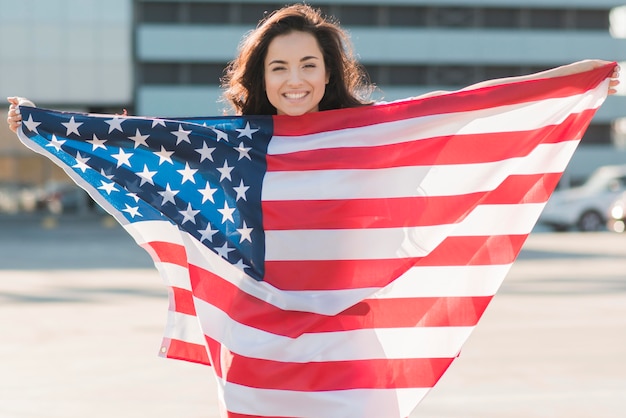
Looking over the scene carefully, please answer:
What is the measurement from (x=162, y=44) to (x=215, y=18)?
2.98 meters

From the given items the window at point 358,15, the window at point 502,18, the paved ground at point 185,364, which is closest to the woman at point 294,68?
the paved ground at point 185,364

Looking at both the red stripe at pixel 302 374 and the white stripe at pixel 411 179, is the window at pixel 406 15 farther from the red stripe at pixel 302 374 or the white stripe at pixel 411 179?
the red stripe at pixel 302 374

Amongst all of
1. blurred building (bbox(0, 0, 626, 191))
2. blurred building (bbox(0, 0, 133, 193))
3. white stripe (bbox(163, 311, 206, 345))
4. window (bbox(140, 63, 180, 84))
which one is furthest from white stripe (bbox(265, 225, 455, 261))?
window (bbox(140, 63, 180, 84))

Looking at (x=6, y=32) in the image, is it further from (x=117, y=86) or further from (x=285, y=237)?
(x=285, y=237)

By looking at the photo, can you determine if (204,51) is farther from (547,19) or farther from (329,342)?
(329,342)

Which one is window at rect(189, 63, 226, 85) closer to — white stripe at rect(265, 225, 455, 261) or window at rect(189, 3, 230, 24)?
window at rect(189, 3, 230, 24)

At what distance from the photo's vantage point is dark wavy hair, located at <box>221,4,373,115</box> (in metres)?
3.93

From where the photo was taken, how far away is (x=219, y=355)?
379cm

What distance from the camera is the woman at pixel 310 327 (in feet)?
11.8

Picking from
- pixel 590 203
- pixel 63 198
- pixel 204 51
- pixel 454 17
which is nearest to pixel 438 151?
pixel 590 203

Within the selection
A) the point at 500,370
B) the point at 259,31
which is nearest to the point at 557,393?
the point at 500,370

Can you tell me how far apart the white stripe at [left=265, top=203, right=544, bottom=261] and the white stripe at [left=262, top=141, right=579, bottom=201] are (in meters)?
0.13

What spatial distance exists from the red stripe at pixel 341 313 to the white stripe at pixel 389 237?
0.63ft

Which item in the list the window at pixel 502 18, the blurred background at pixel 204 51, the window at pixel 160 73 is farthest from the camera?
the window at pixel 502 18
